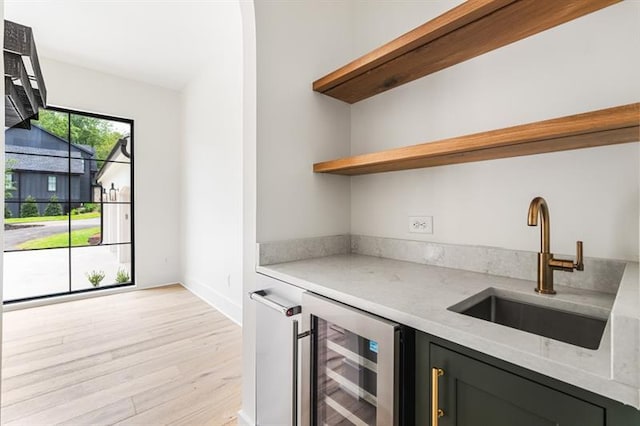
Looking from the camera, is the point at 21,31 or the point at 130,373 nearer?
the point at 21,31

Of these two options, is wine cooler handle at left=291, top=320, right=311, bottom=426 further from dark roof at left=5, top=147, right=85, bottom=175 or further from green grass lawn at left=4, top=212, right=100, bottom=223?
dark roof at left=5, top=147, right=85, bottom=175

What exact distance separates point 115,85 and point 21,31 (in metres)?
3.28

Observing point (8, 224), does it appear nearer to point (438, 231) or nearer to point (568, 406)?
point (438, 231)

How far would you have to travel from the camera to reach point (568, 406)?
0.59 m

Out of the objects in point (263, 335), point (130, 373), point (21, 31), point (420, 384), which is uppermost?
point (21, 31)

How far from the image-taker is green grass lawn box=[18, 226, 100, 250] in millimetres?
3472

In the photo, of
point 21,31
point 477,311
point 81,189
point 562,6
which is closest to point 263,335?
point 477,311

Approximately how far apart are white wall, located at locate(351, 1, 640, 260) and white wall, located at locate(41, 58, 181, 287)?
3524 millimetres

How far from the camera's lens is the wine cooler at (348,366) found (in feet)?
2.74

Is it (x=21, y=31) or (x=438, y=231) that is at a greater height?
(x=21, y=31)

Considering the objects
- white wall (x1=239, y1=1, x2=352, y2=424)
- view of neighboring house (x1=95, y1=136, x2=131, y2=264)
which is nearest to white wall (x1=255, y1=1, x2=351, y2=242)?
white wall (x1=239, y1=1, x2=352, y2=424)

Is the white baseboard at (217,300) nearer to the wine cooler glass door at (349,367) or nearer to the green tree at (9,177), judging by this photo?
the wine cooler glass door at (349,367)

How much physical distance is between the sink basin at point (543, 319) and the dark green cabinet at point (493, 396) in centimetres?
18

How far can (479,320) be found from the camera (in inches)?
30.1
